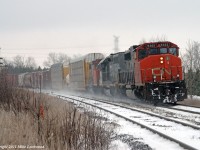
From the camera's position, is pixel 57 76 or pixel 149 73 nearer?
pixel 149 73

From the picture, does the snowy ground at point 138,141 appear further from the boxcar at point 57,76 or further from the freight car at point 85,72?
the boxcar at point 57,76

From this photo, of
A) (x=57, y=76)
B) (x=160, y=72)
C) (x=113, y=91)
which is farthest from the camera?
(x=57, y=76)

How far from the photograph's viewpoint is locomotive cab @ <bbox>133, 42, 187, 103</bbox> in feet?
71.4

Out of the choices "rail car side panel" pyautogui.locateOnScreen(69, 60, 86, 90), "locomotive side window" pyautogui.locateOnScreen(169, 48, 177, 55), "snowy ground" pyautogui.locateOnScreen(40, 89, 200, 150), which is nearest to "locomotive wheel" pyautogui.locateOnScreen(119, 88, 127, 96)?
"locomotive side window" pyautogui.locateOnScreen(169, 48, 177, 55)

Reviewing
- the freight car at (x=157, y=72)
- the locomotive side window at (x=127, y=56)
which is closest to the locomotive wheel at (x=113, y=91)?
the locomotive side window at (x=127, y=56)

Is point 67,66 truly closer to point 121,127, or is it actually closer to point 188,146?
point 121,127

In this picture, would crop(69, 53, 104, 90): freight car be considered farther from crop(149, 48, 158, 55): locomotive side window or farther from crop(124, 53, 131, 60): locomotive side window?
crop(149, 48, 158, 55): locomotive side window

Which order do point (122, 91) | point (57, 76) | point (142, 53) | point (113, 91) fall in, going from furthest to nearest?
1. point (57, 76)
2. point (113, 91)
3. point (122, 91)
4. point (142, 53)

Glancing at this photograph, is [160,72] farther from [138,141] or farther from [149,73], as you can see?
[138,141]

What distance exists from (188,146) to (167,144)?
0.73 metres

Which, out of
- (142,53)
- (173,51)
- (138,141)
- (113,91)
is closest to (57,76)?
(113,91)

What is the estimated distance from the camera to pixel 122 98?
95.2 feet

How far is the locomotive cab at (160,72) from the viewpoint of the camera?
2177cm

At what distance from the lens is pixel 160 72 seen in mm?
22469
